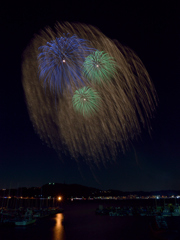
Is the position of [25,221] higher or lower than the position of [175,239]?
higher

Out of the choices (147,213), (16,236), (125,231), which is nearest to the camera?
(16,236)

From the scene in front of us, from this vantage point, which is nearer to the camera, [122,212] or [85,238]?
[85,238]

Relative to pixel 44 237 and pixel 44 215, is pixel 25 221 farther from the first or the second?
pixel 44 215

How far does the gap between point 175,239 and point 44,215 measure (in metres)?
55.8

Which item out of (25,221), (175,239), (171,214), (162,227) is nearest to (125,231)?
(162,227)

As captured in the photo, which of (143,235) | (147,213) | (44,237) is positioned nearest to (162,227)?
(143,235)

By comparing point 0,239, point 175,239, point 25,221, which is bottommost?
point 175,239

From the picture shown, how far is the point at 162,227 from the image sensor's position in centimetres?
3716

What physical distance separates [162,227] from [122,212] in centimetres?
3977

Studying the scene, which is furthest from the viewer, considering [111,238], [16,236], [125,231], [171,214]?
[171,214]

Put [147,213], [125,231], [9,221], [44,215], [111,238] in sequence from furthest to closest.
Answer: [44,215] → [147,213] → [9,221] → [125,231] → [111,238]

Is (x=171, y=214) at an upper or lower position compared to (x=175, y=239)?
upper

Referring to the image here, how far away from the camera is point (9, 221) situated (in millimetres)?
52094

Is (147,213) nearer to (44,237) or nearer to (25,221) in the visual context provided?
(25,221)
